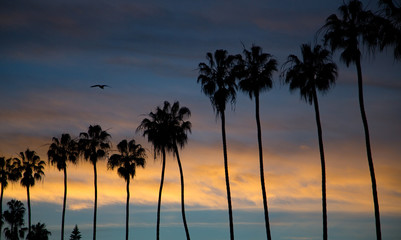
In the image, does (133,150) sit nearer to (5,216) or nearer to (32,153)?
(32,153)

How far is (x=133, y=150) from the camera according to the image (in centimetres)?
7931

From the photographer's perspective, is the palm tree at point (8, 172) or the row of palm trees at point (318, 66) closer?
the row of palm trees at point (318, 66)

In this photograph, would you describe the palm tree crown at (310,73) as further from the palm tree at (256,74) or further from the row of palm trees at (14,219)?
the row of palm trees at (14,219)

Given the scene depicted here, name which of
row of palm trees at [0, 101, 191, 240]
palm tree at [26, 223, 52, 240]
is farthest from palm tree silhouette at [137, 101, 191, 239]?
palm tree at [26, 223, 52, 240]

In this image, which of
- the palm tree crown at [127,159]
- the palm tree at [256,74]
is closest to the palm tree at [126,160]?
the palm tree crown at [127,159]

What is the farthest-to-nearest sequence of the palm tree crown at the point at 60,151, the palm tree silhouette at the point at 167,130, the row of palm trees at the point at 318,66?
1. the palm tree crown at the point at 60,151
2. the palm tree silhouette at the point at 167,130
3. the row of palm trees at the point at 318,66

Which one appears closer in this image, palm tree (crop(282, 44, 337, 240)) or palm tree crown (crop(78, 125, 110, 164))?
palm tree (crop(282, 44, 337, 240))

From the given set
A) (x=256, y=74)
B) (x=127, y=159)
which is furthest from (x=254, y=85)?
(x=127, y=159)

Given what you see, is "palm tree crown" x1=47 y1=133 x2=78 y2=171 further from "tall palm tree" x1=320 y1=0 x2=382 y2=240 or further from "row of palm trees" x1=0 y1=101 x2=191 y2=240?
"tall palm tree" x1=320 y1=0 x2=382 y2=240

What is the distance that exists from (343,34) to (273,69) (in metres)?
12.7

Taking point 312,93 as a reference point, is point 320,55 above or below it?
above

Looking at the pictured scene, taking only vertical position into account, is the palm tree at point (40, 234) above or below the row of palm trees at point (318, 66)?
below

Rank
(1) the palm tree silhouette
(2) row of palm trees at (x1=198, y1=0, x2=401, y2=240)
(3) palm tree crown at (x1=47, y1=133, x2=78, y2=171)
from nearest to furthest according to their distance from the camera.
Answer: (2) row of palm trees at (x1=198, y1=0, x2=401, y2=240) < (1) the palm tree silhouette < (3) palm tree crown at (x1=47, y1=133, x2=78, y2=171)

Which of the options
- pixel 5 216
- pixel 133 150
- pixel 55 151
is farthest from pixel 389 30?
pixel 5 216
